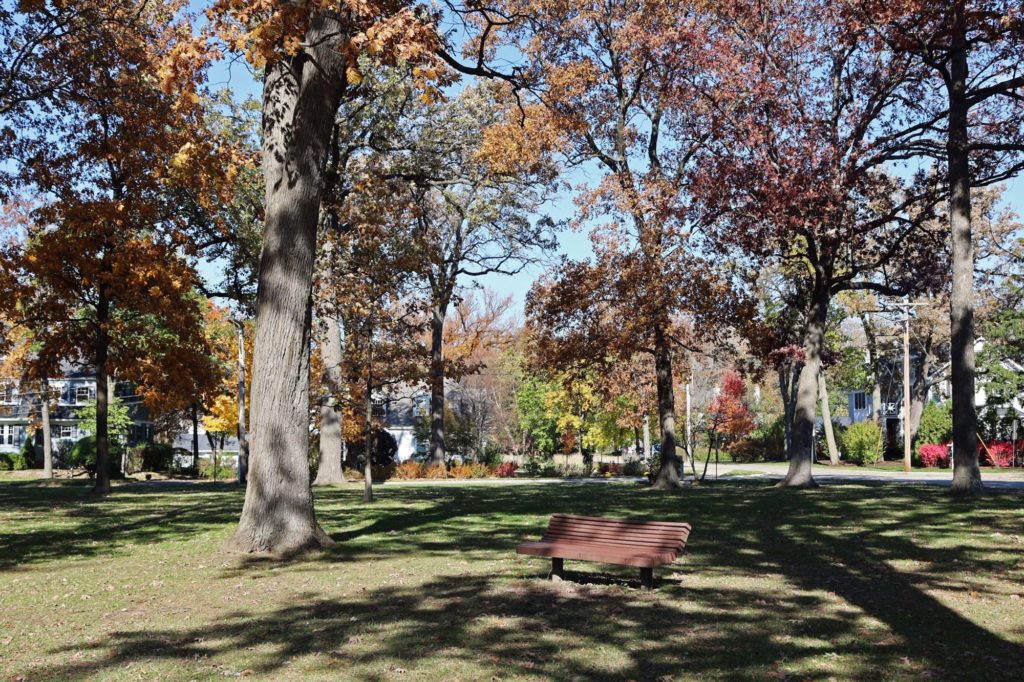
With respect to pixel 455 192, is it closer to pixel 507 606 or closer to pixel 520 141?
pixel 520 141

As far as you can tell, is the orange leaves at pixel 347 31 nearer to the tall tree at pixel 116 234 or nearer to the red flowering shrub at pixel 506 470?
the tall tree at pixel 116 234

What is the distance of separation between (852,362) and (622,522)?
5002 cm

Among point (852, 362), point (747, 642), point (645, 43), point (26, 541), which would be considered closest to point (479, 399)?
point (852, 362)

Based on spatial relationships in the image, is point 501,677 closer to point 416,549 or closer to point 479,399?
point 416,549

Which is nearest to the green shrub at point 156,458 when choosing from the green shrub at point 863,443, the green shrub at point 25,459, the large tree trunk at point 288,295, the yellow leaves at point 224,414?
the yellow leaves at point 224,414

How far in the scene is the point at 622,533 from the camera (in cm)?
958

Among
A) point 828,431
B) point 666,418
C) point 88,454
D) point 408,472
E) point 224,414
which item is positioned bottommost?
point 408,472

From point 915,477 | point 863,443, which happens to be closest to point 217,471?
point 915,477

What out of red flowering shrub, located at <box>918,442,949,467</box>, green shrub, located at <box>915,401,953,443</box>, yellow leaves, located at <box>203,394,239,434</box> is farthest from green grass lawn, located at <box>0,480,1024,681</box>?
green shrub, located at <box>915,401,953,443</box>

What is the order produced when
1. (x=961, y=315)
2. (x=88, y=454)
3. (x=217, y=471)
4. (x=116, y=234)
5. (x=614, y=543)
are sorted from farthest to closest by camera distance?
1. (x=217, y=471)
2. (x=88, y=454)
3. (x=116, y=234)
4. (x=961, y=315)
5. (x=614, y=543)

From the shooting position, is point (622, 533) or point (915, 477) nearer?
point (622, 533)

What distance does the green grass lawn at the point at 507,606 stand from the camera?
6.34 meters

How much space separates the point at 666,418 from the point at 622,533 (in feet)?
59.4

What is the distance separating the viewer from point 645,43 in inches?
1030
